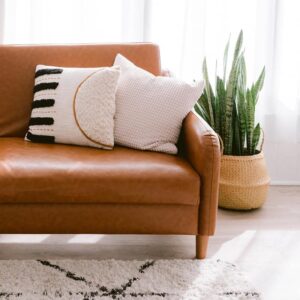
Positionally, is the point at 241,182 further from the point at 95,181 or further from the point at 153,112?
the point at 95,181

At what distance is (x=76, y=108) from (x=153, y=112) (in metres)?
0.34

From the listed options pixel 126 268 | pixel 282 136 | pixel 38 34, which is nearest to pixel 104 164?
pixel 126 268

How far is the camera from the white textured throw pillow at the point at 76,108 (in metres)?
2.16

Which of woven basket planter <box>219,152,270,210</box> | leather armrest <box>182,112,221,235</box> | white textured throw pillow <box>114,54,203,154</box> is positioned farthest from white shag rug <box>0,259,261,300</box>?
woven basket planter <box>219,152,270,210</box>

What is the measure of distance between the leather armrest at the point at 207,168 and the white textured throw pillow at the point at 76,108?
16.2 inches

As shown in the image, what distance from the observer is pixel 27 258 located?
2043 millimetres

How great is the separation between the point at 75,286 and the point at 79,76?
3.11ft

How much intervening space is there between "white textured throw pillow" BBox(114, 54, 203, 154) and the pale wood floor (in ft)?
1.45

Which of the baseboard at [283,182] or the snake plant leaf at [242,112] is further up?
the snake plant leaf at [242,112]

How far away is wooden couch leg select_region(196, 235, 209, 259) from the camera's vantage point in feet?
6.65

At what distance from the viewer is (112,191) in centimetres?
187

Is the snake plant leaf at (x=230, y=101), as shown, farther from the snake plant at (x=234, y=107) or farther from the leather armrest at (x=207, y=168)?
the leather armrest at (x=207, y=168)

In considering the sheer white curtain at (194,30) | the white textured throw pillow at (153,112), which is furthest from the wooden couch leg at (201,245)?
the sheer white curtain at (194,30)

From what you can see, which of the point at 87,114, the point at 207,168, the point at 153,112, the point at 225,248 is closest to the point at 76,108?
the point at 87,114
